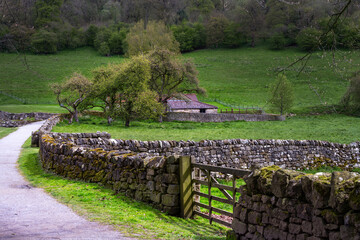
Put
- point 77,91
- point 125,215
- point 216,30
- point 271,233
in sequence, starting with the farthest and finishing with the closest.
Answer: point 216,30 < point 77,91 < point 125,215 < point 271,233

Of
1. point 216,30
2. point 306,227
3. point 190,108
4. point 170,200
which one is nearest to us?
point 306,227

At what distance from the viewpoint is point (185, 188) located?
Result: 8.02 m

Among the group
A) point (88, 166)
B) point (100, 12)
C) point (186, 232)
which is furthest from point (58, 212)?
point (100, 12)

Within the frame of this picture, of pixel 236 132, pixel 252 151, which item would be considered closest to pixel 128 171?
pixel 252 151

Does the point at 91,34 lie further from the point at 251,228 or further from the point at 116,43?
the point at 251,228

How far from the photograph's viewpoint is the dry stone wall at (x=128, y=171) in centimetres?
816

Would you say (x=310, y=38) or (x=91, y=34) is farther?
(x=91, y=34)

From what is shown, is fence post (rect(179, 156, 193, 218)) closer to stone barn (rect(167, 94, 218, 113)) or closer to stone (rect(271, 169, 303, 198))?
stone (rect(271, 169, 303, 198))

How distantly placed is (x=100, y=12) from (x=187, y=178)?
136 m

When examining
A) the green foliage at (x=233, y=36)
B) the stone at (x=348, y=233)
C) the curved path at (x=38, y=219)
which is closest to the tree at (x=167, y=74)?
the curved path at (x=38, y=219)

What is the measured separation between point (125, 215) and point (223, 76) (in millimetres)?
82222

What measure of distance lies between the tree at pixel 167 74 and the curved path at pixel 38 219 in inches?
1438

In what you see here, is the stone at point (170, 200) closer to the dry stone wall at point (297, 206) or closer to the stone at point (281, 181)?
the dry stone wall at point (297, 206)

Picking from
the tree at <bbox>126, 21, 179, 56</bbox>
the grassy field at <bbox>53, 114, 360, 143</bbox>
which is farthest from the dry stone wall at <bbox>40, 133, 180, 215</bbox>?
the tree at <bbox>126, 21, 179, 56</bbox>
